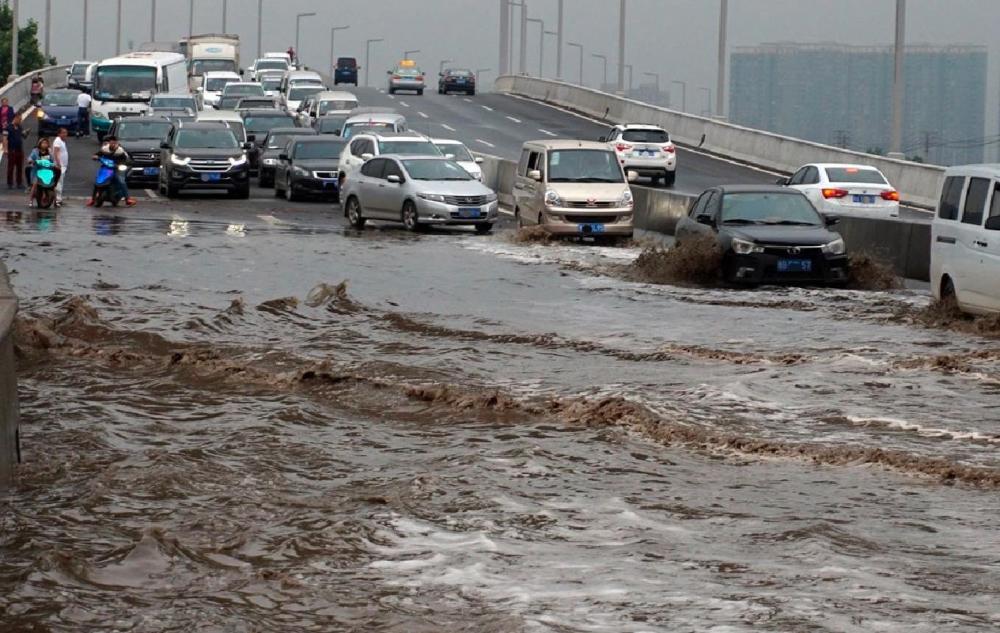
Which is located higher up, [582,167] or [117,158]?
[582,167]

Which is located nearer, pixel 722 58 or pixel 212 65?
pixel 722 58

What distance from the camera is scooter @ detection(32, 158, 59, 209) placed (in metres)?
34.0

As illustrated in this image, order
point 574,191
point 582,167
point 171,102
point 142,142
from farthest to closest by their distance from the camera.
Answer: point 171,102 → point 142,142 → point 582,167 → point 574,191

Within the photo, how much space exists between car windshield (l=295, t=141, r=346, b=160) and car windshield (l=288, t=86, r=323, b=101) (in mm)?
29184

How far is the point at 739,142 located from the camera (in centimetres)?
5572

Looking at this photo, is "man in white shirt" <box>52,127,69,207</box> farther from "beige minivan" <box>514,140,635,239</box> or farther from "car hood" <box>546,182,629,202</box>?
"car hood" <box>546,182,629,202</box>

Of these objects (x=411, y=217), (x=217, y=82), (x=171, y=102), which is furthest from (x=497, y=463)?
(x=217, y=82)

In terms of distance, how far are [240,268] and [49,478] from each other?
13.9 metres

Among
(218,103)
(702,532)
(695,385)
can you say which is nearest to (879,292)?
(695,385)

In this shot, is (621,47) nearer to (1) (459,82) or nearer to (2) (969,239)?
(1) (459,82)

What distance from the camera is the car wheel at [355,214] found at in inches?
1309

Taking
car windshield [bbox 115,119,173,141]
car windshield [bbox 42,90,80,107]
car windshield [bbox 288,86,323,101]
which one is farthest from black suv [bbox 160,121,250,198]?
car windshield [bbox 288,86,323,101]

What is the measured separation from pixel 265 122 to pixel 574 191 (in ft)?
74.4

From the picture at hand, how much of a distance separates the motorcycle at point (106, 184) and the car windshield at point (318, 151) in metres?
4.73
